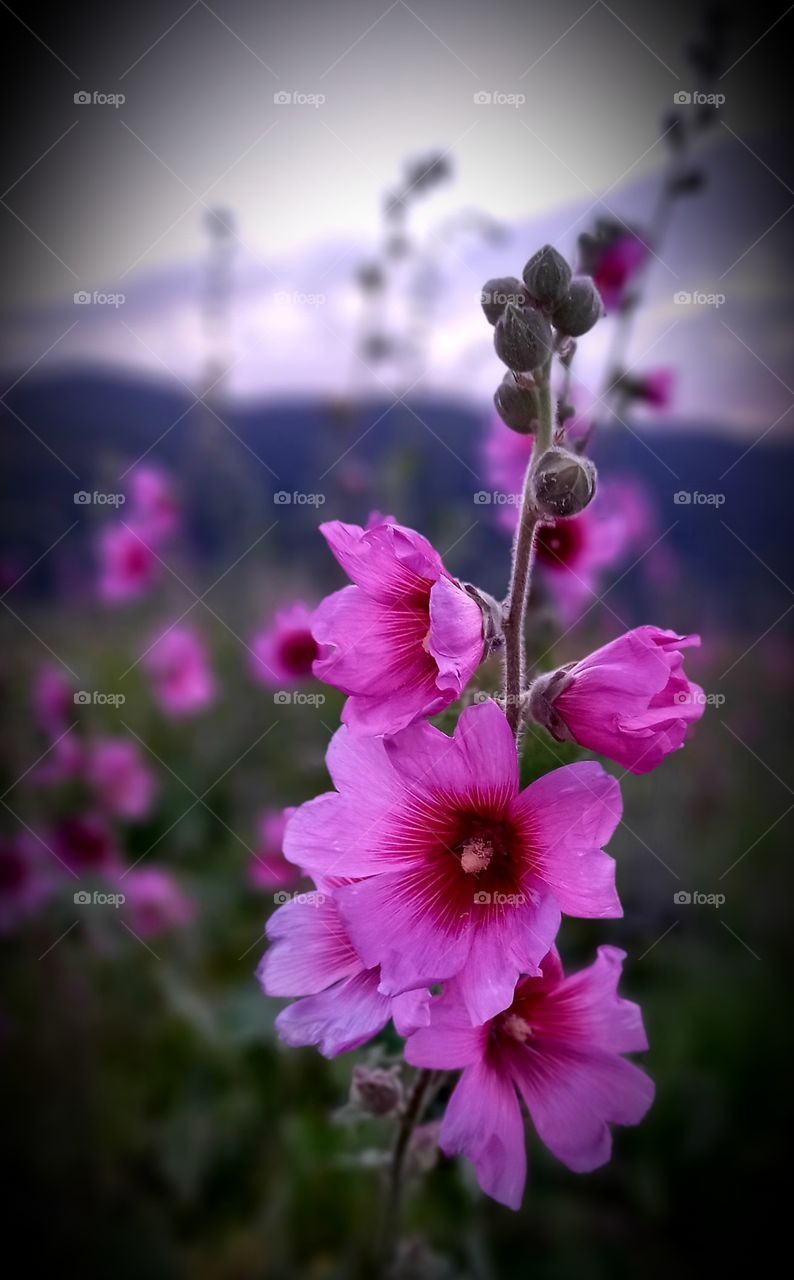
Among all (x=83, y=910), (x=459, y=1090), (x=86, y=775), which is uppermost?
(x=459, y=1090)

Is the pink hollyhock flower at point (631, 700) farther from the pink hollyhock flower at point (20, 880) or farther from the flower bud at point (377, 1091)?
the pink hollyhock flower at point (20, 880)

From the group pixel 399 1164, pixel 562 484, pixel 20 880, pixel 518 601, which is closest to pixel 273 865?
pixel 20 880

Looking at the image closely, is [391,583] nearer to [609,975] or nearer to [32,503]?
[609,975]

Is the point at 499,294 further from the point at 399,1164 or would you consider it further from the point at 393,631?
the point at 399,1164

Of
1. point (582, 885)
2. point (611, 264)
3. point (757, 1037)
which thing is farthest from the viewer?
point (757, 1037)

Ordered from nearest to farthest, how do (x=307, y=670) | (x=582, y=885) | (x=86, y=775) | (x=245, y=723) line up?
(x=582, y=885)
(x=307, y=670)
(x=86, y=775)
(x=245, y=723)

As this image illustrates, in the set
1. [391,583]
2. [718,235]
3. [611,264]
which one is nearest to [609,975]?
[391,583]
